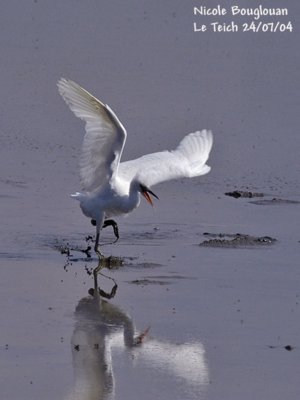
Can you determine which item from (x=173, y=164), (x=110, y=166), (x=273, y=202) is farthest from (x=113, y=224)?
(x=273, y=202)

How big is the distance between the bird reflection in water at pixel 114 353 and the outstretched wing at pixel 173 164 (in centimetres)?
248

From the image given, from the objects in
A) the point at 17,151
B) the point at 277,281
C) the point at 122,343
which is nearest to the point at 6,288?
the point at 122,343

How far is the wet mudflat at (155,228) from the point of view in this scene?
905 cm

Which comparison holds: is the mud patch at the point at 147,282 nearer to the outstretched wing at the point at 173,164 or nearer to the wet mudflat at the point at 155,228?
the wet mudflat at the point at 155,228

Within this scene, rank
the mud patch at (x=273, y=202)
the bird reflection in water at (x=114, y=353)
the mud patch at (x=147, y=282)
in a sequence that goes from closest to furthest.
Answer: the bird reflection in water at (x=114, y=353) < the mud patch at (x=147, y=282) < the mud patch at (x=273, y=202)

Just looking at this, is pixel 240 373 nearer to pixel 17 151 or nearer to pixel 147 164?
pixel 147 164

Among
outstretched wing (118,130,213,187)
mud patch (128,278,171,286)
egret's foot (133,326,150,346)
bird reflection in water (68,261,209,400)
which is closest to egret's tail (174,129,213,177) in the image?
outstretched wing (118,130,213,187)

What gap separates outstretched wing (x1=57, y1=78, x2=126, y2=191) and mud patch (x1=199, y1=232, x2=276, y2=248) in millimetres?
1179

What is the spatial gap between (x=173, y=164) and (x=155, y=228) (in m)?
0.75

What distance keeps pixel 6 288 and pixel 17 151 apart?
18.9 ft

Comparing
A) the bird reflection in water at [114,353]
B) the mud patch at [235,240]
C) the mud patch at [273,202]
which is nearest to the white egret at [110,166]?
the mud patch at [235,240]

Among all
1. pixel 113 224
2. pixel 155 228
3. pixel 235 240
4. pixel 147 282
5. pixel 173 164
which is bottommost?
pixel 147 282

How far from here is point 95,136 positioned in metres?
12.1

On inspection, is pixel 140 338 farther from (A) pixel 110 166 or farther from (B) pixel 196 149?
(B) pixel 196 149
